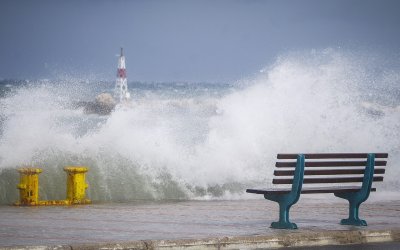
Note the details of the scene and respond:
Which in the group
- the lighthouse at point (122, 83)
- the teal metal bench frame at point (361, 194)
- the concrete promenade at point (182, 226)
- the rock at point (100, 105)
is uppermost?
the lighthouse at point (122, 83)

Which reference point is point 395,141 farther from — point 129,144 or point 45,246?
point 45,246

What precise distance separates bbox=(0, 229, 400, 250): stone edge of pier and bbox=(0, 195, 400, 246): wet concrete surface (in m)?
0.14

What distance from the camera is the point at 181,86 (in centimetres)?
12975

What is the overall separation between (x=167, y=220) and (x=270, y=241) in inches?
Answer: 80.6

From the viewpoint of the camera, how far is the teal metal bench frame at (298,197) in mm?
11123

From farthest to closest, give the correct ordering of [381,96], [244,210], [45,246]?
[381,96], [244,210], [45,246]

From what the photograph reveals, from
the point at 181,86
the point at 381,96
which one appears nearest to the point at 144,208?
the point at 381,96

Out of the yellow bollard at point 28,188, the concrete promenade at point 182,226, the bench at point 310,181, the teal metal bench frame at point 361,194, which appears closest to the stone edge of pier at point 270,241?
the concrete promenade at point 182,226

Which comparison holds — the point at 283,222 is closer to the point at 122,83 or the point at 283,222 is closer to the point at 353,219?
the point at 353,219

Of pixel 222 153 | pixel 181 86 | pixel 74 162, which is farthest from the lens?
pixel 181 86

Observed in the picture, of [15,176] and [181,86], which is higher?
[181,86]

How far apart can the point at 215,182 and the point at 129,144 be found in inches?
73.7

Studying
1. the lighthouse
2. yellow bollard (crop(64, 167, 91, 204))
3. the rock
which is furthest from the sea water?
the lighthouse

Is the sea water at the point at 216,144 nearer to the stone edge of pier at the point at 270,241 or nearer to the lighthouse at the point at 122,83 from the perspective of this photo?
the stone edge of pier at the point at 270,241
